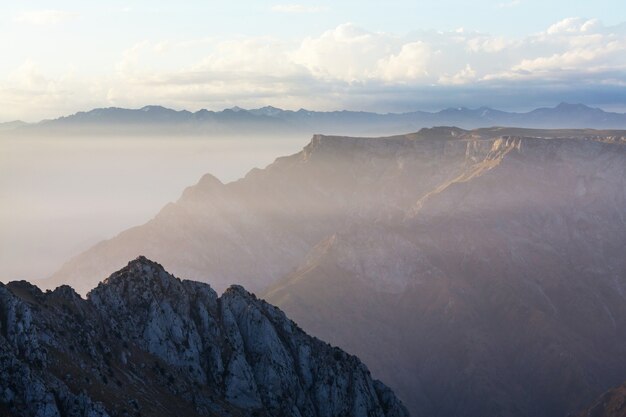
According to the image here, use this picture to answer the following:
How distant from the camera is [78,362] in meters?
99.2

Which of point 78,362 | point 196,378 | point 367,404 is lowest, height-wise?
point 367,404

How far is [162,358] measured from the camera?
11706cm

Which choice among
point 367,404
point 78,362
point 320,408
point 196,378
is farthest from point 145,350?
point 367,404

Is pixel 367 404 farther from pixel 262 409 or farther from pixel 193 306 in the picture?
pixel 193 306

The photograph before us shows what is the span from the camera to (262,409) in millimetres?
121250

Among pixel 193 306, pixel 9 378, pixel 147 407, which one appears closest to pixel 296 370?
pixel 193 306

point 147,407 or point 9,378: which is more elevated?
point 9,378

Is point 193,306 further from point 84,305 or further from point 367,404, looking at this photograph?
point 367,404

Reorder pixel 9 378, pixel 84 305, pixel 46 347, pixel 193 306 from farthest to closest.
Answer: pixel 193 306 < pixel 84 305 < pixel 46 347 < pixel 9 378

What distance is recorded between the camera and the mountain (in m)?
92.1

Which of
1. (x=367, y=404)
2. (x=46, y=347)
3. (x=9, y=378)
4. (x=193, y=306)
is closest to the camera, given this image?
(x=9, y=378)

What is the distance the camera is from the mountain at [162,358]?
9206cm

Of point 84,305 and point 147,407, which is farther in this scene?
point 84,305

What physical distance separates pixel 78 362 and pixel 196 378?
22.1 metres
